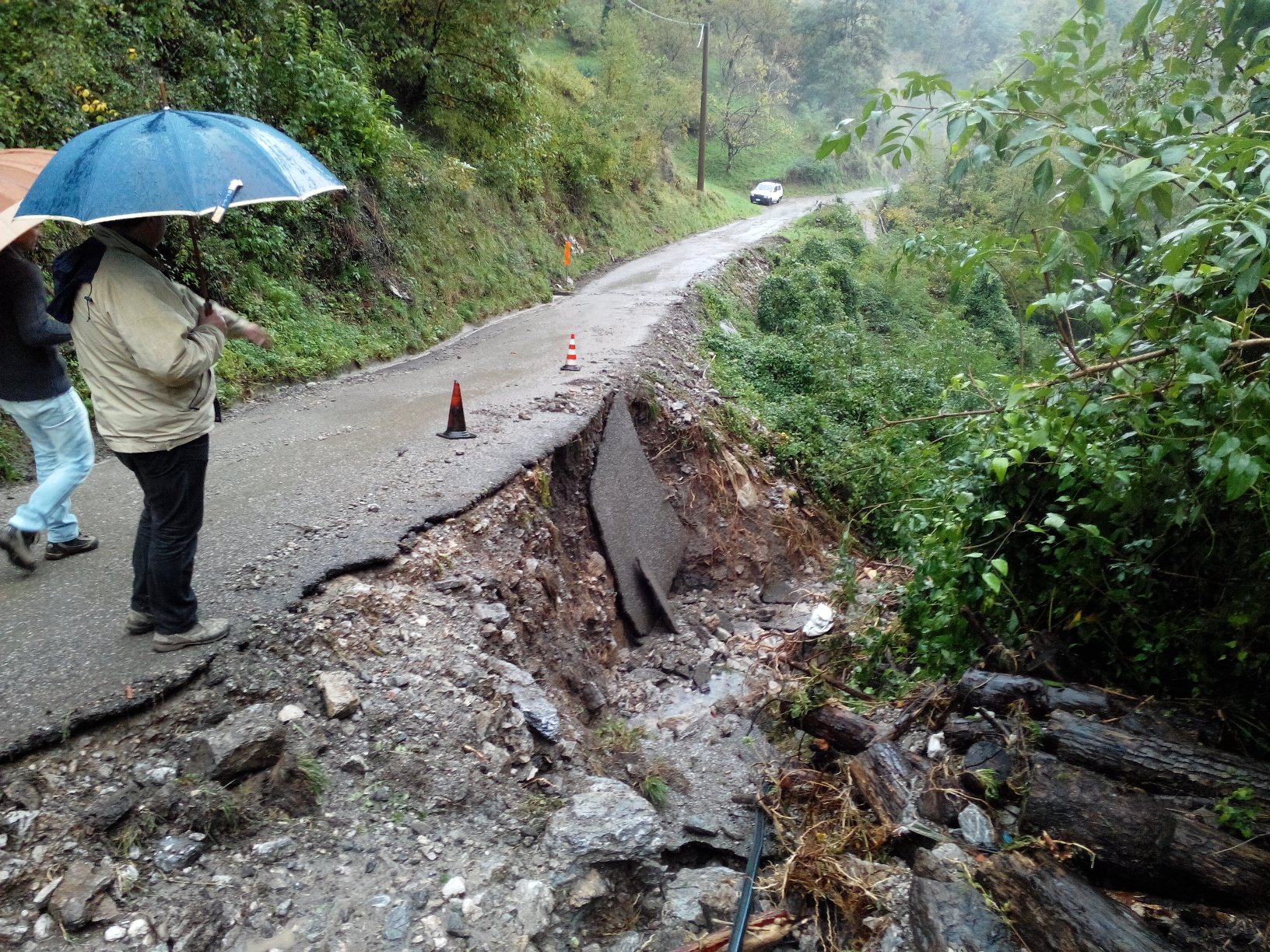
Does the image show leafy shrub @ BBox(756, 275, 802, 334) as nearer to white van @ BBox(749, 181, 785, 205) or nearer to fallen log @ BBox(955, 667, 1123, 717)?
fallen log @ BBox(955, 667, 1123, 717)

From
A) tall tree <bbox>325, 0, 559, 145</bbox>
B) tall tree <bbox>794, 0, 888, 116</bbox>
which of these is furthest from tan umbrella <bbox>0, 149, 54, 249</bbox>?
tall tree <bbox>794, 0, 888, 116</bbox>

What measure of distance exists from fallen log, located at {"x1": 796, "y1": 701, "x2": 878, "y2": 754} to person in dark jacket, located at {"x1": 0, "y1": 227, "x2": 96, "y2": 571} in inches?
180

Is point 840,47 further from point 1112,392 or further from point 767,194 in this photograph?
point 1112,392

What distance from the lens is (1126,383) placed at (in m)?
3.67

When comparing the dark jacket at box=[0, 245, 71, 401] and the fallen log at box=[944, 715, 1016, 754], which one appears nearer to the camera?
the fallen log at box=[944, 715, 1016, 754]

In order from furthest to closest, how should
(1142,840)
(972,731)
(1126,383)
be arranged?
(972,731)
(1126,383)
(1142,840)

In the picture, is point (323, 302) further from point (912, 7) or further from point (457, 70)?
point (912, 7)

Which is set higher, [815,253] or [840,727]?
[815,253]

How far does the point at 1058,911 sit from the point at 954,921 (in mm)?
373

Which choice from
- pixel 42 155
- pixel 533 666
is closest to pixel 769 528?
pixel 533 666

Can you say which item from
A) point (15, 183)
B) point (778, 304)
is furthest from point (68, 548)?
point (778, 304)

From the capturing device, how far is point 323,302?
10.7 meters

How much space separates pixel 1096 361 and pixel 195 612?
14.5ft

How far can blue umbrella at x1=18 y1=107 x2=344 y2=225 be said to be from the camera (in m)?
3.07
